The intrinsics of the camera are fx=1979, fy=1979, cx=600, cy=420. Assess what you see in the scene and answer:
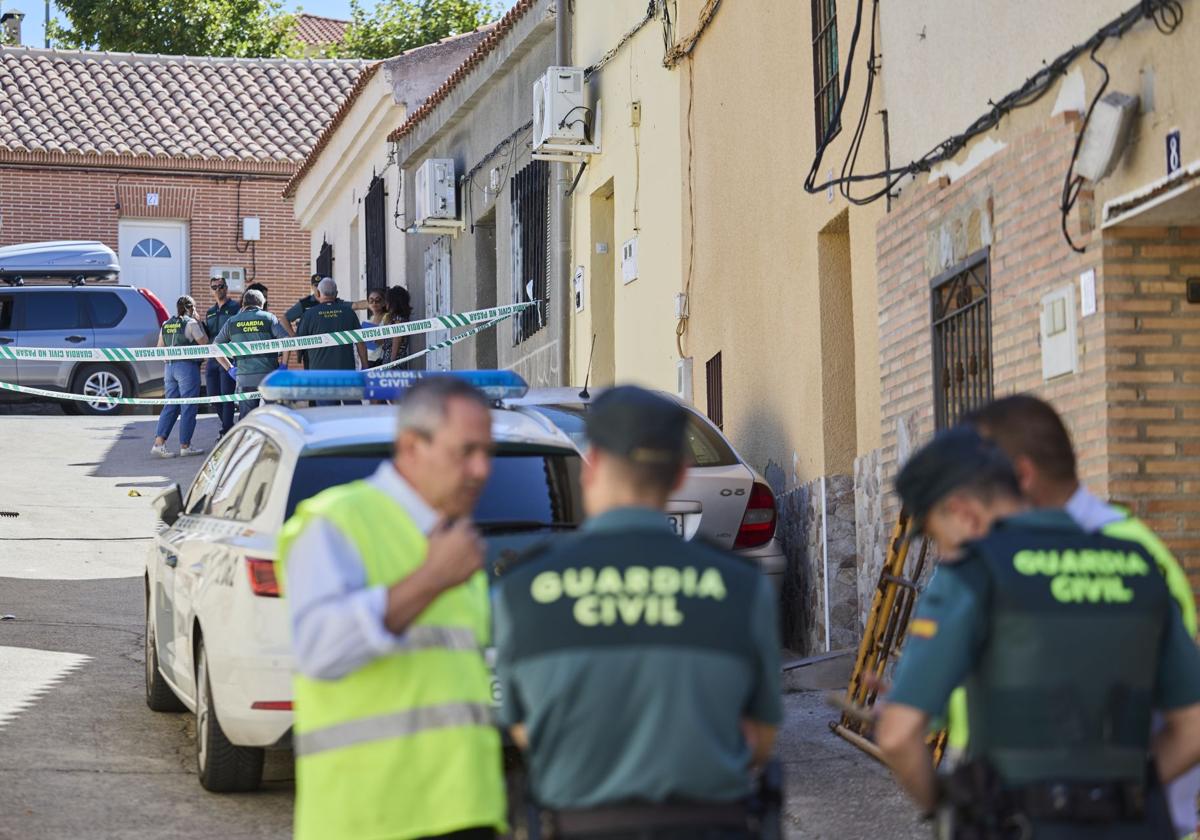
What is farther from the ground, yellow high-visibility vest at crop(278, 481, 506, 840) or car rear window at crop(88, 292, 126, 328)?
car rear window at crop(88, 292, 126, 328)

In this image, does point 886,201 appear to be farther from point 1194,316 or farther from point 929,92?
point 1194,316

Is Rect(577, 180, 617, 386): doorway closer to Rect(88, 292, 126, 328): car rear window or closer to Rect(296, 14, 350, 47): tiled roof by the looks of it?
Rect(88, 292, 126, 328): car rear window

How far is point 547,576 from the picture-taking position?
11.6 feet

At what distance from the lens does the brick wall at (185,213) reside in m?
36.9

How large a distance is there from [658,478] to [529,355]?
17.5 meters

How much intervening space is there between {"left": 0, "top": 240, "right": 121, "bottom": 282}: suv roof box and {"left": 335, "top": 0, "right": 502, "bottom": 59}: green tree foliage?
21.5m

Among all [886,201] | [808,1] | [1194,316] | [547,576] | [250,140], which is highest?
[250,140]

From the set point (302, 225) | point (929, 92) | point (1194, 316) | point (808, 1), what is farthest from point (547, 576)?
point (302, 225)

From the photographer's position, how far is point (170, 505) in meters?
9.20

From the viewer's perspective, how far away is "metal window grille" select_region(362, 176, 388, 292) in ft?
94.4

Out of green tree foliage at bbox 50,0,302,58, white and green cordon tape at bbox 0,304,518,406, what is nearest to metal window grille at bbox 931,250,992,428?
white and green cordon tape at bbox 0,304,518,406

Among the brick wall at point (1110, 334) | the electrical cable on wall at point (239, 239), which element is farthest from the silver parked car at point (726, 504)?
the electrical cable on wall at point (239, 239)

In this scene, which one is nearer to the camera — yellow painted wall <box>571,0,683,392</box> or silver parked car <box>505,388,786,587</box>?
silver parked car <box>505,388,786,587</box>

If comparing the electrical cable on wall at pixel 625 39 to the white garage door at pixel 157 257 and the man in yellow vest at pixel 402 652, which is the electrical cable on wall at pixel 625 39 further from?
the white garage door at pixel 157 257
